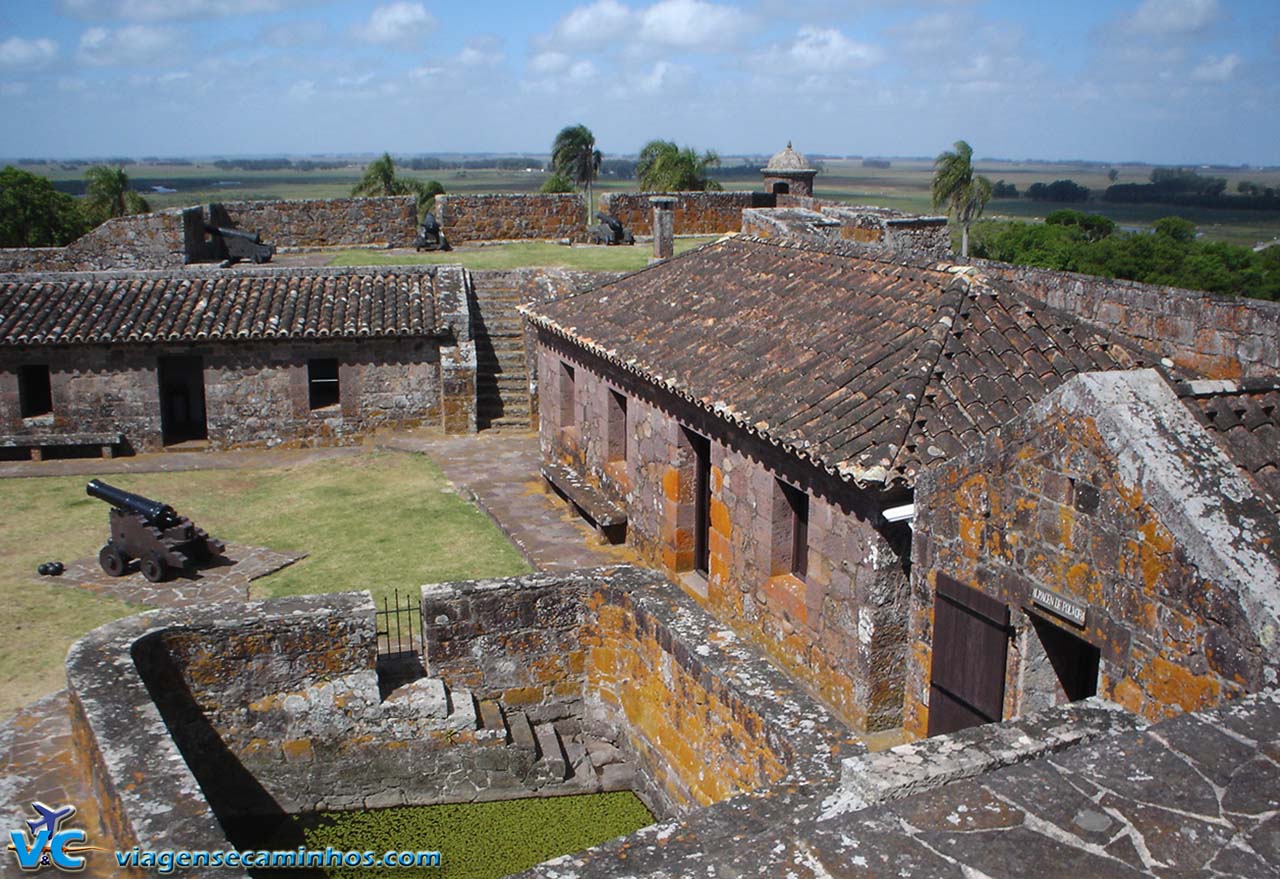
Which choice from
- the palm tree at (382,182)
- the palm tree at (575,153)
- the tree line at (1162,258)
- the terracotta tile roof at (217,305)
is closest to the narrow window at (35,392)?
the terracotta tile roof at (217,305)

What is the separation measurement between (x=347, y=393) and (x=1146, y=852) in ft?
57.1

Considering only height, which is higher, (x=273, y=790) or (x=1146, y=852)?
(x=1146, y=852)

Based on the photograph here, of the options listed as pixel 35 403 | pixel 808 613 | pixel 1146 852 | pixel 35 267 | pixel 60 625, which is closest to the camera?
pixel 1146 852

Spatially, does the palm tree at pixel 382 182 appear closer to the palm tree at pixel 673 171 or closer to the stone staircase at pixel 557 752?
the palm tree at pixel 673 171

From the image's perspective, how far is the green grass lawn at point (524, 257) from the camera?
27156 mm

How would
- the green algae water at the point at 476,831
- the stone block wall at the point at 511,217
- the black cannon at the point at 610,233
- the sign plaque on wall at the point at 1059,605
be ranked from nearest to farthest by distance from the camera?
the sign plaque on wall at the point at 1059,605
the green algae water at the point at 476,831
the stone block wall at the point at 511,217
the black cannon at the point at 610,233

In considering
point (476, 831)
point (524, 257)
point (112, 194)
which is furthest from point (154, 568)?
point (112, 194)

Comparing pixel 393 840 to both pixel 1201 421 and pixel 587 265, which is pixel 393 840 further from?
pixel 587 265

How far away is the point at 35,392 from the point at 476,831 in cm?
1458

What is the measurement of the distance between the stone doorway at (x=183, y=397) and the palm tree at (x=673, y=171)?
27.3 metres

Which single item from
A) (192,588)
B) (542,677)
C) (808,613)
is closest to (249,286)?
(192,588)

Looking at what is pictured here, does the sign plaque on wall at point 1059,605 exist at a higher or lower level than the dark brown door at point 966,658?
higher

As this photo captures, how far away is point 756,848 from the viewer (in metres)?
3.42

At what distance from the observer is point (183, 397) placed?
2047 cm
